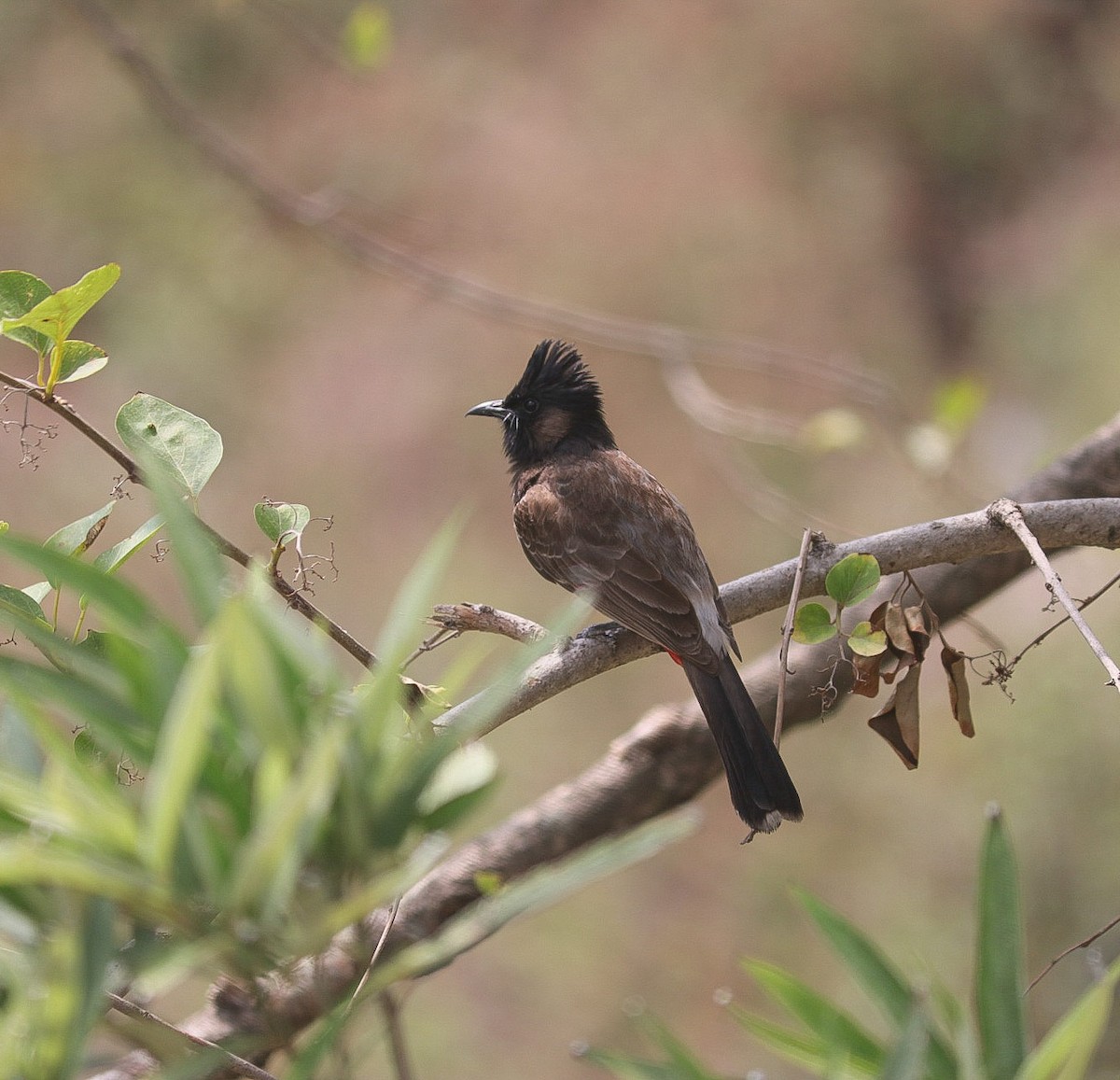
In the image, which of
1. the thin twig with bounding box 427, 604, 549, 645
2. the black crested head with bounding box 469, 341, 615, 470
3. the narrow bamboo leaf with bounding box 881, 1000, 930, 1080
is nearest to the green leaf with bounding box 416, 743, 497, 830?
the narrow bamboo leaf with bounding box 881, 1000, 930, 1080

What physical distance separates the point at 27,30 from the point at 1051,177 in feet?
28.5

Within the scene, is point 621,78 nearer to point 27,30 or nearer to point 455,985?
point 27,30

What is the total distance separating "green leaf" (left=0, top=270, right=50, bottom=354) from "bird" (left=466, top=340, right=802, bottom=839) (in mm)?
1080

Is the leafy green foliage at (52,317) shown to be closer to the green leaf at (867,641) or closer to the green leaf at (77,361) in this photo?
the green leaf at (77,361)

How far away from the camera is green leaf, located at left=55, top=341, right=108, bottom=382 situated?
1651 mm

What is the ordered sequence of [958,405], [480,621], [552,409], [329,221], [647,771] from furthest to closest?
[329,221]
[552,409]
[958,405]
[647,771]
[480,621]

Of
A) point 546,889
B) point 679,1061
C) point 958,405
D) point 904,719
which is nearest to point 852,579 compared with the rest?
point 904,719

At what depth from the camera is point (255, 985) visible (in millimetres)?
850

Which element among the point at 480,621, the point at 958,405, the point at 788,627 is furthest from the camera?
the point at 958,405

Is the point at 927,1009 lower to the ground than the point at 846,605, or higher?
lower

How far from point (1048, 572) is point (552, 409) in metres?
2.05

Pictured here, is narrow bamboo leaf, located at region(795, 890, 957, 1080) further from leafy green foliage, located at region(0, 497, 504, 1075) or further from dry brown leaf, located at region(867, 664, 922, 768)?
dry brown leaf, located at region(867, 664, 922, 768)

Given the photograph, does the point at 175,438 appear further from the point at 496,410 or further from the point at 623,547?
the point at 496,410

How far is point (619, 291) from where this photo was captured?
29.2 feet
